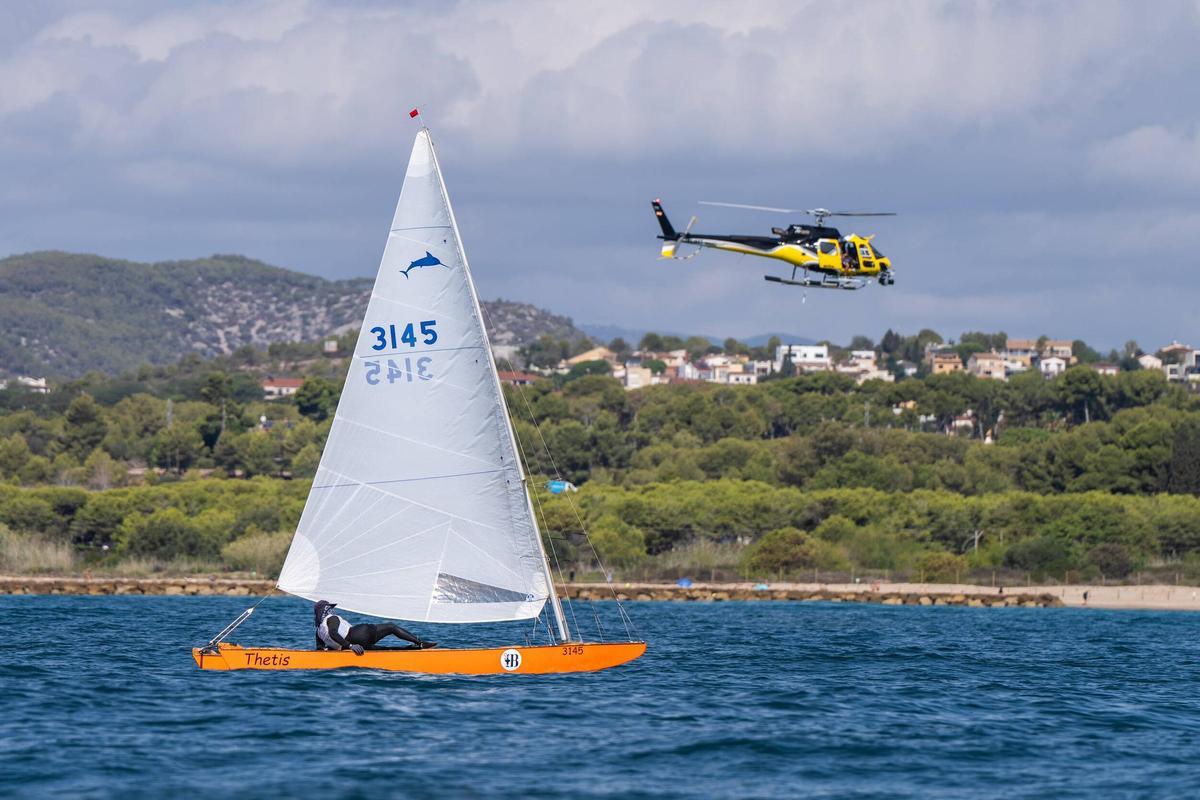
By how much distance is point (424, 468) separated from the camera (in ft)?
112

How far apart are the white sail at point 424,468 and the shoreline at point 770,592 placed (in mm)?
63275

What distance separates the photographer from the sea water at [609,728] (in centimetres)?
2547

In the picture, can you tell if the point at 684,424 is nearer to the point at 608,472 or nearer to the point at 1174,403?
the point at 608,472

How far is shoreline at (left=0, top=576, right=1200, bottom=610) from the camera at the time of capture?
98.6 m

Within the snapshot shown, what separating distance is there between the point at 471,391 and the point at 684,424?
134651 millimetres

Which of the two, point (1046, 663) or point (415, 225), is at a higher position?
point (415, 225)

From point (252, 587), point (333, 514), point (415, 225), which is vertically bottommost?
point (252, 587)

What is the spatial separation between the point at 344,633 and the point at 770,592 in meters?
70.0

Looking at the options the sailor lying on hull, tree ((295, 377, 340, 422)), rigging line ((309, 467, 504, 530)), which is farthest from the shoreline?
tree ((295, 377, 340, 422))

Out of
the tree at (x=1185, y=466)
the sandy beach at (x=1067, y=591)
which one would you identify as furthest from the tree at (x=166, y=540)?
the tree at (x=1185, y=466)

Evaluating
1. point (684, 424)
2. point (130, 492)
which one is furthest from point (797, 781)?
point (684, 424)

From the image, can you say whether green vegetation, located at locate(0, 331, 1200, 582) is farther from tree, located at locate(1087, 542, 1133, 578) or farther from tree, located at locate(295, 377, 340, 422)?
tree, located at locate(295, 377, 340, 422)

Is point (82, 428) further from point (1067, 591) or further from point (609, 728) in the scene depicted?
point (609, 728)

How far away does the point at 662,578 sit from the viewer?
359 ft
